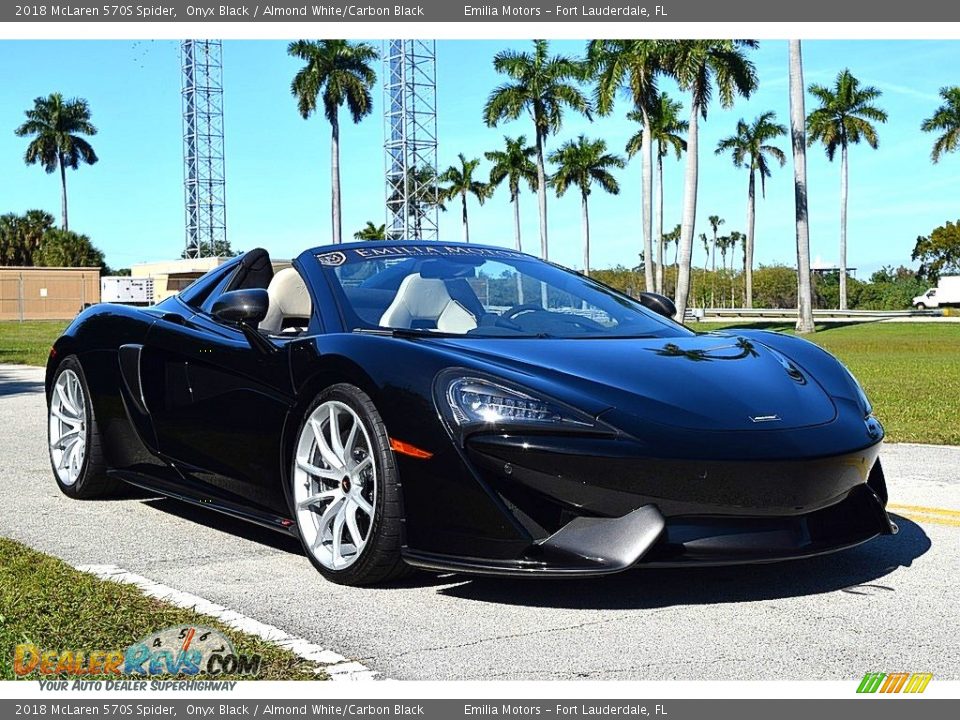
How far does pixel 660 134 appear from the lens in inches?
2409

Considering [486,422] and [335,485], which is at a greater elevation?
[486,422]

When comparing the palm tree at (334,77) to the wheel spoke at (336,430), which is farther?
the palm tree at (334,77)

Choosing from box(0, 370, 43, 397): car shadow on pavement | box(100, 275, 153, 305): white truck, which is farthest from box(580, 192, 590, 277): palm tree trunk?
box(0, 370, 43, 397): car shadow on pavement

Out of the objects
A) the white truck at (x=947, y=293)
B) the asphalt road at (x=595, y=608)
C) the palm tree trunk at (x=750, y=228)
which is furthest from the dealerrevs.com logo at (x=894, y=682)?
the palm tree trunk at (x=750, y=228)

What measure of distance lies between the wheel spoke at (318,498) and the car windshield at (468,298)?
71 centimetres

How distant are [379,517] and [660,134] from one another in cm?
5900

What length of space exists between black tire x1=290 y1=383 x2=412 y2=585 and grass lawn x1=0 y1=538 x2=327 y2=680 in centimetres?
63

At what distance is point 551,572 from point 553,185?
70.0 m

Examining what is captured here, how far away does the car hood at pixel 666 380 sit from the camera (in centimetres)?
409

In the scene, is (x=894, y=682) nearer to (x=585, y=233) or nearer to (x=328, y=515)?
(x=328, y=515)

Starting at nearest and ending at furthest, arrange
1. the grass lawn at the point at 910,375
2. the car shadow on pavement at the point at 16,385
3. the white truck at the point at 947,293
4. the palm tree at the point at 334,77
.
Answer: the grass lawn at the point at 910,375, the car shadow on pavement at the point at 16,385, the palm tree at the point at 334,77, the white truck at the point at 947,293

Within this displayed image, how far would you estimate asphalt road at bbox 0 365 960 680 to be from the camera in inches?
138

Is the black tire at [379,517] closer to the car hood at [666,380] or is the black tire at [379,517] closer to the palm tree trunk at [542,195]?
the car hood at [666,380]
